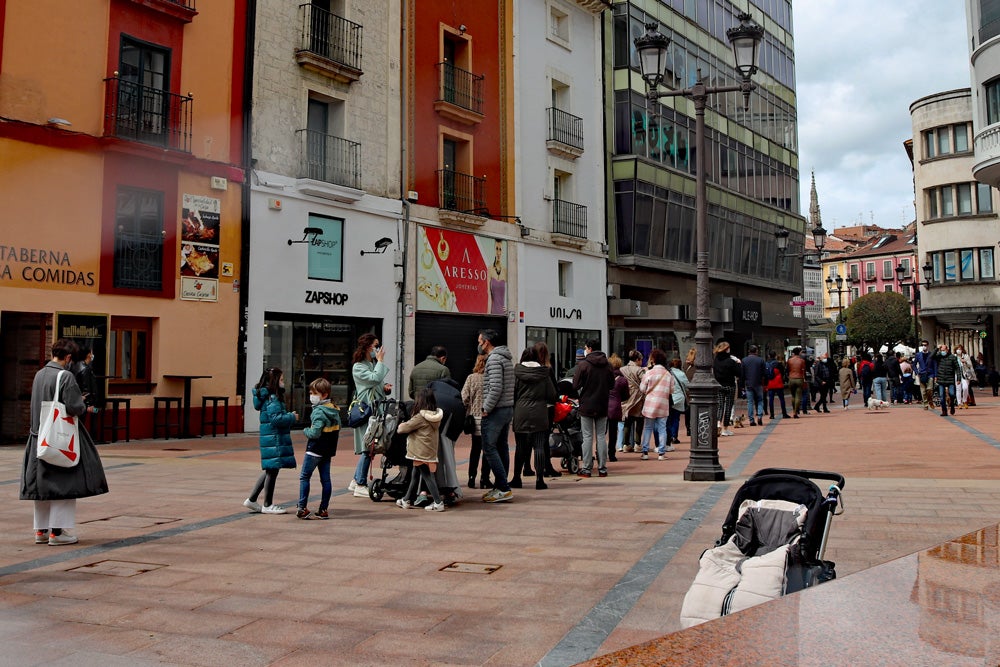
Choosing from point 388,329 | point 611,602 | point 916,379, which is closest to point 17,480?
point 611,602

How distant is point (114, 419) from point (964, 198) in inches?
1668

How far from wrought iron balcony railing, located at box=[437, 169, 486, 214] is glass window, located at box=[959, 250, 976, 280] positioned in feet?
98.0

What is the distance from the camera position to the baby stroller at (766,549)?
404 centimetres

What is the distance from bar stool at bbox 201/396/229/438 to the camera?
61.2 ft

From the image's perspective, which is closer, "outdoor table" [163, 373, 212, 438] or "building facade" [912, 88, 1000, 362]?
"outdoor table" [163, 373, 212, 438]

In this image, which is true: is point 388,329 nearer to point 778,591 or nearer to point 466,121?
point 466,121

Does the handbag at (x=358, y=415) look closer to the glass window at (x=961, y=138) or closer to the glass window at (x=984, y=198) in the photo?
the glass window at (x=984, y=198)

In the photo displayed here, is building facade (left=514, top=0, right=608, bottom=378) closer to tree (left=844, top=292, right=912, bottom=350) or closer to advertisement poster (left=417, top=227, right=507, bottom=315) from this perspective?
advertisement poster (left=417, top=227, right=507, bottom=315)

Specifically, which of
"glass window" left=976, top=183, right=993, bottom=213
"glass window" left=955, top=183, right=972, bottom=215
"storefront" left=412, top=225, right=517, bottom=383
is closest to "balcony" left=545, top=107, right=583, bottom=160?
"storefront" left=412, top=225, right=517, bottom=383

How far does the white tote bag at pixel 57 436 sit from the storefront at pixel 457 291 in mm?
16427

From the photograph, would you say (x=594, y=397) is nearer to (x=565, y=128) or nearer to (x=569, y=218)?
(x=569, y=218)

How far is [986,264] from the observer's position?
43406 mm

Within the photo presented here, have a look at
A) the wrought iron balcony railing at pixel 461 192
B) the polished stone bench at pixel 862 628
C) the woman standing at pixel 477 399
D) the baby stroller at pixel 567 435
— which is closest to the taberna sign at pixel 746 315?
the wrought iron balcony railing at pixel 461 192

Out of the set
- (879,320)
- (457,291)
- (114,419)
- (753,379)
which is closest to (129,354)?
(114,419)
